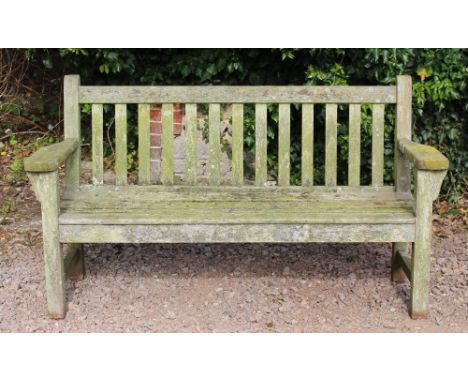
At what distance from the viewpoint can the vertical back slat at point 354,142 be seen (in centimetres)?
423

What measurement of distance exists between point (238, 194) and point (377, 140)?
0.85 metres

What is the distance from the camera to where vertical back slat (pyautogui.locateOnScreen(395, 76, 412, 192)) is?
418 centimetres

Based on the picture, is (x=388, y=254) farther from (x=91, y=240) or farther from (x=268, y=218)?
(x=91, y=240)

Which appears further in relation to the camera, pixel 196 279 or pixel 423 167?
pixel 196 279

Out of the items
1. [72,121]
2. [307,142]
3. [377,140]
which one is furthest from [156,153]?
[377,140]

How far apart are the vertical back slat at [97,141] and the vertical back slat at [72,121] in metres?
0.09

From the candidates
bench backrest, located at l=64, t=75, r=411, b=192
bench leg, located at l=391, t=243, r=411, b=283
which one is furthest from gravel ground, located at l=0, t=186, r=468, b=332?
bench backrest, located at l=64, t=75, r=411, b=192

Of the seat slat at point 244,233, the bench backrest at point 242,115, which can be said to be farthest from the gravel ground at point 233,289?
the bench backrest at point 242,115

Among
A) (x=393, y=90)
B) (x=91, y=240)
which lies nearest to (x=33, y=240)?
(x=91, y=240)

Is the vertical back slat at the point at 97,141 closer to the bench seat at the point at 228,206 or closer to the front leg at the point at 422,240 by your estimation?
the bench seat at the point at 228,206

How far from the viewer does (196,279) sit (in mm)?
4430

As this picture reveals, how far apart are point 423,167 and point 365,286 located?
1.01 meters

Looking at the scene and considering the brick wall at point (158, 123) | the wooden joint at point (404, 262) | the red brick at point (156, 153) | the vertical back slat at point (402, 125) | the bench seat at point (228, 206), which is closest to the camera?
the bench seat at point (228, 206)

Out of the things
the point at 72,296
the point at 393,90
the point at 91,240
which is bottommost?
the point at 72,296
